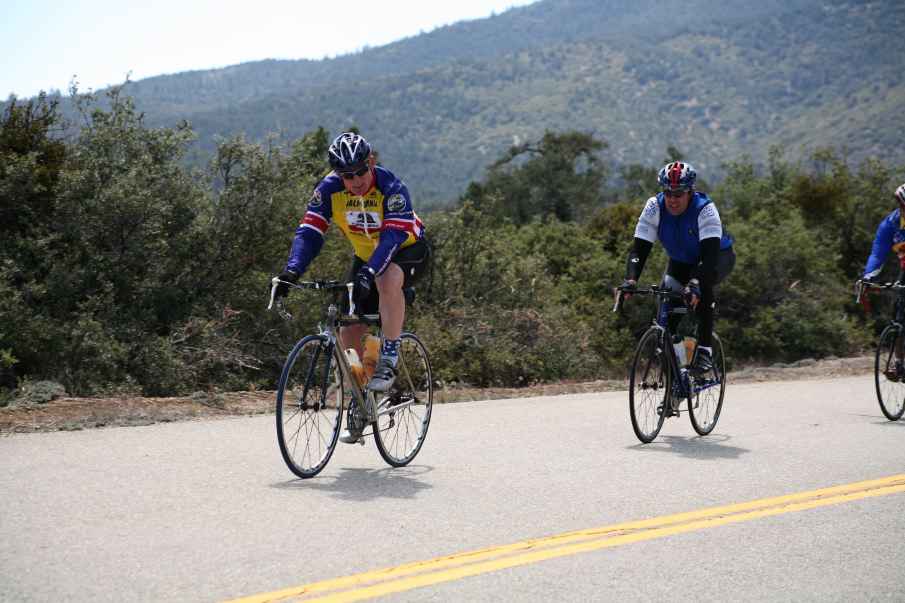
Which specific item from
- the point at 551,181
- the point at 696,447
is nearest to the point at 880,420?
the point at 696,447

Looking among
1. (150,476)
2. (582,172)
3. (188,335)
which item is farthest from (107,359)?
(582,172)

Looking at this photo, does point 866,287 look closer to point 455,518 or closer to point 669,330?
point 669,330

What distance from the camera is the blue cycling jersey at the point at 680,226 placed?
8.62m

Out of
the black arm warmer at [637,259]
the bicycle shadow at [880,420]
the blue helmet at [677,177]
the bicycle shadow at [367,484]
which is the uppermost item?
the blue helmet at [677,177]

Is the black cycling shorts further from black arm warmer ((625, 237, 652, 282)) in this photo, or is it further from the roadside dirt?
the roadside dirt

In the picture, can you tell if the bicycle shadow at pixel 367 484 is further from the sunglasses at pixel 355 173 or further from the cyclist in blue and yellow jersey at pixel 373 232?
the sunglasses at pixel 355 173

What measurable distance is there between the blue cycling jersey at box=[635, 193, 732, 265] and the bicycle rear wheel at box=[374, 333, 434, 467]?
253 centimetres

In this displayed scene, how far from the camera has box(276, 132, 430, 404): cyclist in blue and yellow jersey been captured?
6445 mm

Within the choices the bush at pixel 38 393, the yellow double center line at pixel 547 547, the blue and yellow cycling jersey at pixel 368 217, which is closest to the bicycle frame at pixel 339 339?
the blue and yellow cycling jersey at pixel 368 217

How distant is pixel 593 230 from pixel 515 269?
20.6m

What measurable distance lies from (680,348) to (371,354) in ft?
10.2

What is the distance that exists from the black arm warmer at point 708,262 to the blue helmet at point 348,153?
344 cm

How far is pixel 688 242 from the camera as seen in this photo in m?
8.72

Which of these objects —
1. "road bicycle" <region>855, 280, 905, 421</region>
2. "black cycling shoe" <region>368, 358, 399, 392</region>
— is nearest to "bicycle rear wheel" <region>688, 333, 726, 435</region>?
"road bicycle" <region>855, 280, 905, 421</region>
